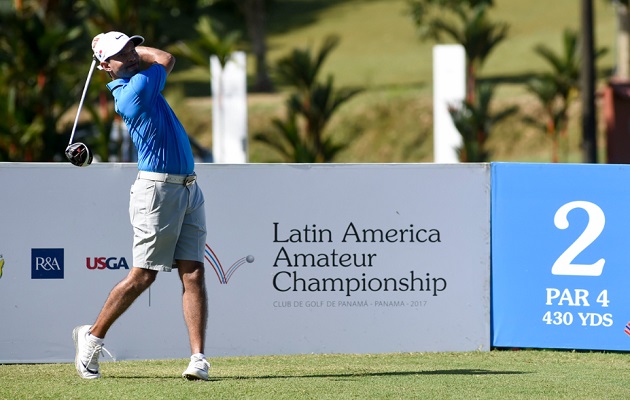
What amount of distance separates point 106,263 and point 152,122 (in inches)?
65.3

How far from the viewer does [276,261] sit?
7.66 m

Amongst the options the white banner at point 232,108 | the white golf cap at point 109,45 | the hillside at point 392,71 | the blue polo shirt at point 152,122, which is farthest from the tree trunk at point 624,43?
the white golf cap at point 109,45

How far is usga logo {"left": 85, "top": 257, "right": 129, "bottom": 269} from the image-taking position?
7531 mm

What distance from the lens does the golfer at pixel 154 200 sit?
6.19 metres

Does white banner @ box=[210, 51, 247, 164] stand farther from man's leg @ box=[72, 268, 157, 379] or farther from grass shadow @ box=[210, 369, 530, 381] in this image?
man's leg @ box=[72, 268, 157, 379]

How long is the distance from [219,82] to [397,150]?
14365 mm

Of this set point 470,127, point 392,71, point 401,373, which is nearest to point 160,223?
point 401,373

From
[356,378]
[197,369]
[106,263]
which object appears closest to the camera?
[197,369]

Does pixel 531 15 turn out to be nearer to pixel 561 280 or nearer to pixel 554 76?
pixel 554 76

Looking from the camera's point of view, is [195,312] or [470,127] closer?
[195,312]

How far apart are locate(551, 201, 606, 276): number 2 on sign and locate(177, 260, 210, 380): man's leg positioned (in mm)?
2592

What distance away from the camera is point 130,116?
20.3 feet

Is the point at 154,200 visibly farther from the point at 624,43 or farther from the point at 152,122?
the point at 624,43

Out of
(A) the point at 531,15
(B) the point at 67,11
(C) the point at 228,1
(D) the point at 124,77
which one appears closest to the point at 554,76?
(B) the point at 67,11
